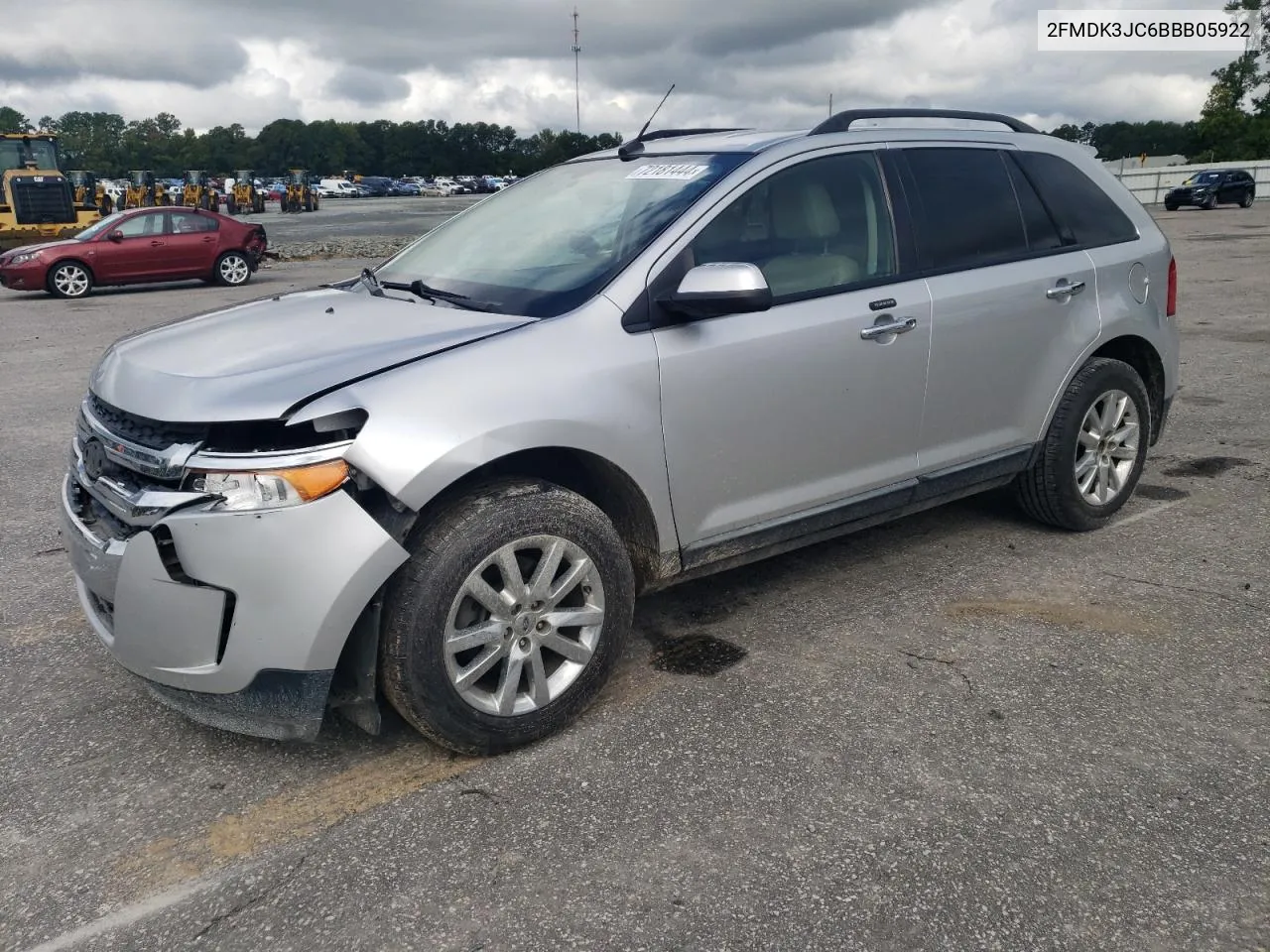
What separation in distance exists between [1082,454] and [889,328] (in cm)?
149

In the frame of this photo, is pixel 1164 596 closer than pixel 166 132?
Yes

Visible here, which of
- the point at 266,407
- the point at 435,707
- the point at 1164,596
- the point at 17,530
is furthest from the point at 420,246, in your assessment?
the point at 1164,596

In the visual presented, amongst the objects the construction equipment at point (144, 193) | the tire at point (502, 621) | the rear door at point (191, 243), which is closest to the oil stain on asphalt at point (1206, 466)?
the tire at point (502, 621)

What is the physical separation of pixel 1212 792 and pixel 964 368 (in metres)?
1.82

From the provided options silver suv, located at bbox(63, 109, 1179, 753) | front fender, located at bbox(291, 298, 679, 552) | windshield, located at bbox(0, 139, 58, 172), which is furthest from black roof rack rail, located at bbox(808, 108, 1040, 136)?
windshield, located at bbox(0, 139, 58, 172)

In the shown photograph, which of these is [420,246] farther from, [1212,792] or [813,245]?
[1212,792]

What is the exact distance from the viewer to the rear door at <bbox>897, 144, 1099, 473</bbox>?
408 centimetres

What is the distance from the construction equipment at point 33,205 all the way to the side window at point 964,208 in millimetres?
23824

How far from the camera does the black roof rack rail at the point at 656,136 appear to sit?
423cm

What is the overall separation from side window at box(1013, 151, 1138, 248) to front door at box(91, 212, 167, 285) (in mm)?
16551

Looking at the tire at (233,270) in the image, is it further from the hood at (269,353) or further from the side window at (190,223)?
the hood at (269,353)

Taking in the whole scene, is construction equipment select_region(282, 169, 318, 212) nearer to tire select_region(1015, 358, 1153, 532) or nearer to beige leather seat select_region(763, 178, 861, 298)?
tire select_region(1015, 358, 1153, 532)

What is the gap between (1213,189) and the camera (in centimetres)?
3853

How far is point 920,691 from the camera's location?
11.3 feet
